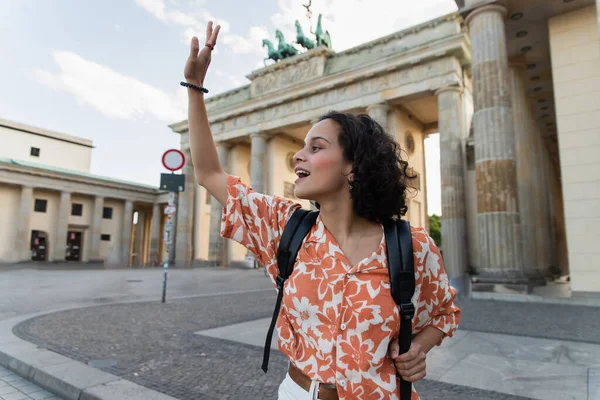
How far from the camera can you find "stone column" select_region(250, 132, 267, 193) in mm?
27703

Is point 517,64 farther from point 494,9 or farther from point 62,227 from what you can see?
point 62,227

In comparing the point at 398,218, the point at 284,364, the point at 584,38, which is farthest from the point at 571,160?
the point at 398,218

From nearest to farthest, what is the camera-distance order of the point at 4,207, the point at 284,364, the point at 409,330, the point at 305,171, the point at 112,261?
1. the point at 409,330
2. the point at 305,171
3. the point at 284,364
4. the point at 4,207
5. the point at 112,261

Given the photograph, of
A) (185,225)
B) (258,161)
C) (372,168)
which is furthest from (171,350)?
(185,225)

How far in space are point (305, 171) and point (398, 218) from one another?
1.34ft

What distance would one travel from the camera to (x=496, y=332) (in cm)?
620

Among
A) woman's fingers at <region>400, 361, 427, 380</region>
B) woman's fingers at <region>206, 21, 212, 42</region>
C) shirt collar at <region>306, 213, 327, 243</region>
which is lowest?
woman's fingers at <region>400, 361, 427, 380</region>

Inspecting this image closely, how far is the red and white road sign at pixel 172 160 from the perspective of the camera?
9.18 m

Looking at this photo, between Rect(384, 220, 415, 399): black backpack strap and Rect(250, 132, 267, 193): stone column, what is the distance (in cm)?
2613

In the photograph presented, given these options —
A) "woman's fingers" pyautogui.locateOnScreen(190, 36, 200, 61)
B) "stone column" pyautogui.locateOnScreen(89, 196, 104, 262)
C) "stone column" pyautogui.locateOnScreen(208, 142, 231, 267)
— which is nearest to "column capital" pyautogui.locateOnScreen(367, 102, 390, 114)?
"stone column" pyautogui.locateOnScreen(208, 142, 231, 267)

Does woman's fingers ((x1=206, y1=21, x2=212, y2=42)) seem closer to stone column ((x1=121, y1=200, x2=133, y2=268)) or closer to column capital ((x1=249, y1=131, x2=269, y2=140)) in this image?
column capital ((x1=249, y1=131, x2=269, y2=140))

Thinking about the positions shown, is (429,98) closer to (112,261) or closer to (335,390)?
(335,390)

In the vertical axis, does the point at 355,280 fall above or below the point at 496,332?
above

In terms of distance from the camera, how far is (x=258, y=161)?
2836 centimetres
